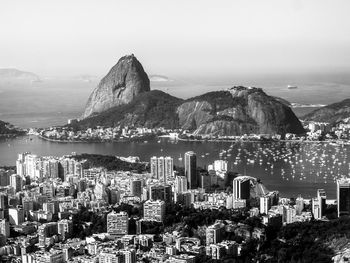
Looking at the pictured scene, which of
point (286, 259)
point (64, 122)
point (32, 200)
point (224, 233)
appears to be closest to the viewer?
point (286, 259)

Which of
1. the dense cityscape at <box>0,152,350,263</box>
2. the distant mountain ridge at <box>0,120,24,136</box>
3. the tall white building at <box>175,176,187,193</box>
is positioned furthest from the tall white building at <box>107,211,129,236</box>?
the distant mountain ridge at <box>0,120,24,136</box>

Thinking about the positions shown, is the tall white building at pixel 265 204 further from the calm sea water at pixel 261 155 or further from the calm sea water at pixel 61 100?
the calm sea water at pixel 61 100

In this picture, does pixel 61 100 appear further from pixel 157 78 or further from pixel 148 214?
pixel 148 214

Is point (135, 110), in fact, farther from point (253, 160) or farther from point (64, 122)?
point (253, 160)

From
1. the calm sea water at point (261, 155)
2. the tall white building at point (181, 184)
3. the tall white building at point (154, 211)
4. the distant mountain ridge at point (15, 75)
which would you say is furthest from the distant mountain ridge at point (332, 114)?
the distant mountain ridge at point (15, 75)

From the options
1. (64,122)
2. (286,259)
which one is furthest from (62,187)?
(64,122)

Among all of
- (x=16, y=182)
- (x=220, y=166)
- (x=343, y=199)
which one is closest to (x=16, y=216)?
(x=16, y=182)
